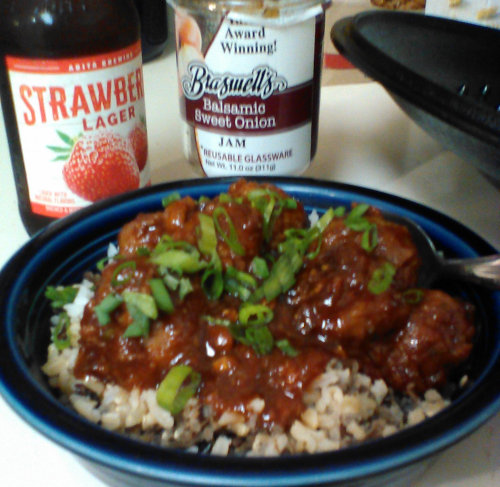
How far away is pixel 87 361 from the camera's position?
0.81m

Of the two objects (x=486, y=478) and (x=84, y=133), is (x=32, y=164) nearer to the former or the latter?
(x=84, y=133)

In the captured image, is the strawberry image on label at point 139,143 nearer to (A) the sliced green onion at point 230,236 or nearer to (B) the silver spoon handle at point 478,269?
(A) the sliced green onion at point 230,236

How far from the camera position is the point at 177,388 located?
746 millimetres

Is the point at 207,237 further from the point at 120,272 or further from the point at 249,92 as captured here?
the point at 249,92

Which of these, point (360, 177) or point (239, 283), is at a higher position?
point (239, 283)

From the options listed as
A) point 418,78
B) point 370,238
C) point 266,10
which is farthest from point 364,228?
point 266,10

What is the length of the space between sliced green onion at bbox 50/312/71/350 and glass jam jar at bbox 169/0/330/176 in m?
0.49

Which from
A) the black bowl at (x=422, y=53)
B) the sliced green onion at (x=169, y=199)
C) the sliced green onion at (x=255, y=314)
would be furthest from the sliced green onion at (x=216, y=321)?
the black bowl at (x=422, y=53)

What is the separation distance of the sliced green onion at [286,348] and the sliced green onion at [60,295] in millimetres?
318

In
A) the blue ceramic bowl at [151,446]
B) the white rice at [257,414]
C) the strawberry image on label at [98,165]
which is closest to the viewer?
the blue ceramic bowl at [151,446]

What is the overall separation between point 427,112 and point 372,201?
0.18 meters

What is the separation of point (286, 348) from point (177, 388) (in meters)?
0.15

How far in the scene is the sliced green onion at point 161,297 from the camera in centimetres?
77

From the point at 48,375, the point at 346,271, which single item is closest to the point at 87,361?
the point at 48,375
